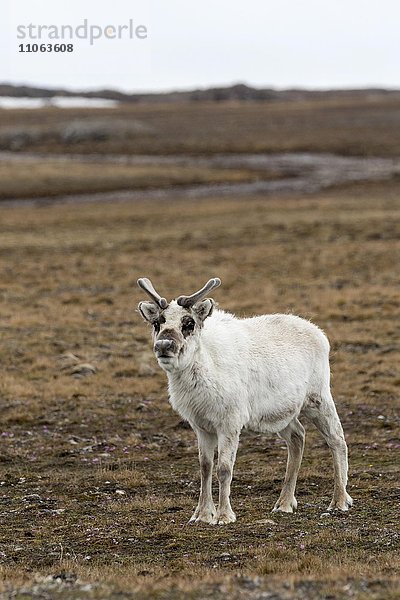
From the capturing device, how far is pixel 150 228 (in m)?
47.2

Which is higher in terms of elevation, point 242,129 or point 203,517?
point 203,517

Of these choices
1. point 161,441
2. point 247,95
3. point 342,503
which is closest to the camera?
point 342,503

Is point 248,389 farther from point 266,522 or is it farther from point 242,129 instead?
point 242,129

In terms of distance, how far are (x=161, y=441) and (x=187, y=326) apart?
5.44 meters

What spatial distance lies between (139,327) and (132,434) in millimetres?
8901

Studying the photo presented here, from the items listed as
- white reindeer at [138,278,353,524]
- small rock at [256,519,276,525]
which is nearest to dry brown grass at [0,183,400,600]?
small rock at [256,519,276,525]

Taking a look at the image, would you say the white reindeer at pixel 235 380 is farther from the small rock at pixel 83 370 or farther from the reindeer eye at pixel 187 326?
the small rock at pixel 83 370

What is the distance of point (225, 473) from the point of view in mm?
11094

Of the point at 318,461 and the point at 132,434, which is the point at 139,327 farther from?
the point at 318,461

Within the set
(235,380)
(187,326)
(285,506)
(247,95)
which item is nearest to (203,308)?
(187,326)

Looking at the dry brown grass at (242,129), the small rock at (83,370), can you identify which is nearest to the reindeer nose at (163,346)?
the small rock at (83,370)

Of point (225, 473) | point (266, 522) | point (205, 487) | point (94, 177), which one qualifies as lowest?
point (94, 177)

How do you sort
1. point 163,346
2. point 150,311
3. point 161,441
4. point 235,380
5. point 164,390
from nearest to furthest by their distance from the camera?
point 163,346 → point 150,311 → point 235,380 → point 161,441 → point 164,390

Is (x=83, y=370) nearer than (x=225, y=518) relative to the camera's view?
No
